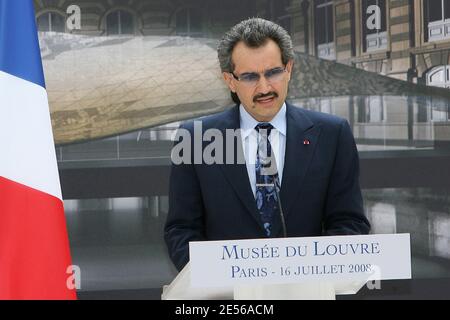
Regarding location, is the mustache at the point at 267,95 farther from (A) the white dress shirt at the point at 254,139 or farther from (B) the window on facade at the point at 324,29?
(B) the window on facade at the point at 324,29

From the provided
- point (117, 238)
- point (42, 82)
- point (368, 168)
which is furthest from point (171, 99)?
point (42, 82)

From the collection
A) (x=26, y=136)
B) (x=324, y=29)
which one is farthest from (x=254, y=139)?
(x=324, y=29)

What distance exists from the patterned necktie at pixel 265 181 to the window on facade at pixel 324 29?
12.9 feet

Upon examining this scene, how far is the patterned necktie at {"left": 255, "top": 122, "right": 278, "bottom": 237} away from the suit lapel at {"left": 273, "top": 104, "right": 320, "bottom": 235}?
0.02m

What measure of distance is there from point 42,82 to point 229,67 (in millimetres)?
791

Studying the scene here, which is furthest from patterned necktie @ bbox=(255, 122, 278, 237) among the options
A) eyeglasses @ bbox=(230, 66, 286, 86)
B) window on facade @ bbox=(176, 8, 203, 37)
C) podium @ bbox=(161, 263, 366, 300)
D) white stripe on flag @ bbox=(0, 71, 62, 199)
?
window on facade @ bbox=(176, 8, 203, 37)

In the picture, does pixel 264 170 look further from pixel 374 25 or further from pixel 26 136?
pixel 374 25

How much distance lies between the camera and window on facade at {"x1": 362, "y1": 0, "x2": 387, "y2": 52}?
5629 mm

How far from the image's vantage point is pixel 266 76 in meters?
1.78

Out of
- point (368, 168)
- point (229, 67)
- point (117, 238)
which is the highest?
point (229, 67)

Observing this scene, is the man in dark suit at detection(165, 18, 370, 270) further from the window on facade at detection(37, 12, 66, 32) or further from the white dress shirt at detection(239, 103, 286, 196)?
the window on facade at detection(37, 12, 66, 32)

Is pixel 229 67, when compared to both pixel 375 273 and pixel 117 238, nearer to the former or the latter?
pixel 375 273

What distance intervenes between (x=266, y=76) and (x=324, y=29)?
405cm
